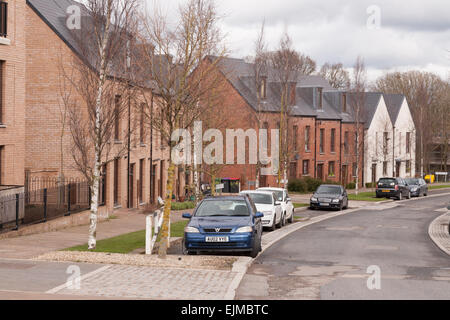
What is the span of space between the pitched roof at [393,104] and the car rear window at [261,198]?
44.1m

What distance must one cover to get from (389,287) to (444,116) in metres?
65.7

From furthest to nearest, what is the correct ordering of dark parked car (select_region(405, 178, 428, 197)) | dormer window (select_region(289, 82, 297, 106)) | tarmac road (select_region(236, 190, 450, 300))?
dark parked car (select_region(405, 178, 428, 197))
dormer window (select_region(289, 82, 297, 106))
tarmac road (select_region(236, 190, 450, 300))

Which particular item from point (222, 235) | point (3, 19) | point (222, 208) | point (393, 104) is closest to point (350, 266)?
point (222, 235)

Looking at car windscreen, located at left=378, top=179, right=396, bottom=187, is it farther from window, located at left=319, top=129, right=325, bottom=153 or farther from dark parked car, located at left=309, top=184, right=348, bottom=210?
dark parked car, located at left=309, top=184, right=348, bottom=210

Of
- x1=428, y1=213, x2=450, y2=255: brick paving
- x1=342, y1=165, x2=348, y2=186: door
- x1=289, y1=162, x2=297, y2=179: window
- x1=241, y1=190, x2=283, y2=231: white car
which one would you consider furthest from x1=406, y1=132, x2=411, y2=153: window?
x1=241, y1=190, x2=283, y2=231: white car

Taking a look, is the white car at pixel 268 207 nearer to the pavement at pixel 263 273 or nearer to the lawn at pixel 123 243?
the pavement at pixel 263 273

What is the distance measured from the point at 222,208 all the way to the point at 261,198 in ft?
24.2

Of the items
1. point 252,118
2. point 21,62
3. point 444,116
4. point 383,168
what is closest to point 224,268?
point 21,62

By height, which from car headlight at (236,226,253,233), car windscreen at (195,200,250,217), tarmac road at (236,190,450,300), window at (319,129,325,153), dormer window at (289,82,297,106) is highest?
dormer window at (289,82,297,106)

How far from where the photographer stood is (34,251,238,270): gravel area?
1256 centimetres

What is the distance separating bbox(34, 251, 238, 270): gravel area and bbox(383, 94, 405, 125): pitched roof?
53689 millimetres

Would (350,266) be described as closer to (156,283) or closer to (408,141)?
(156,283)
